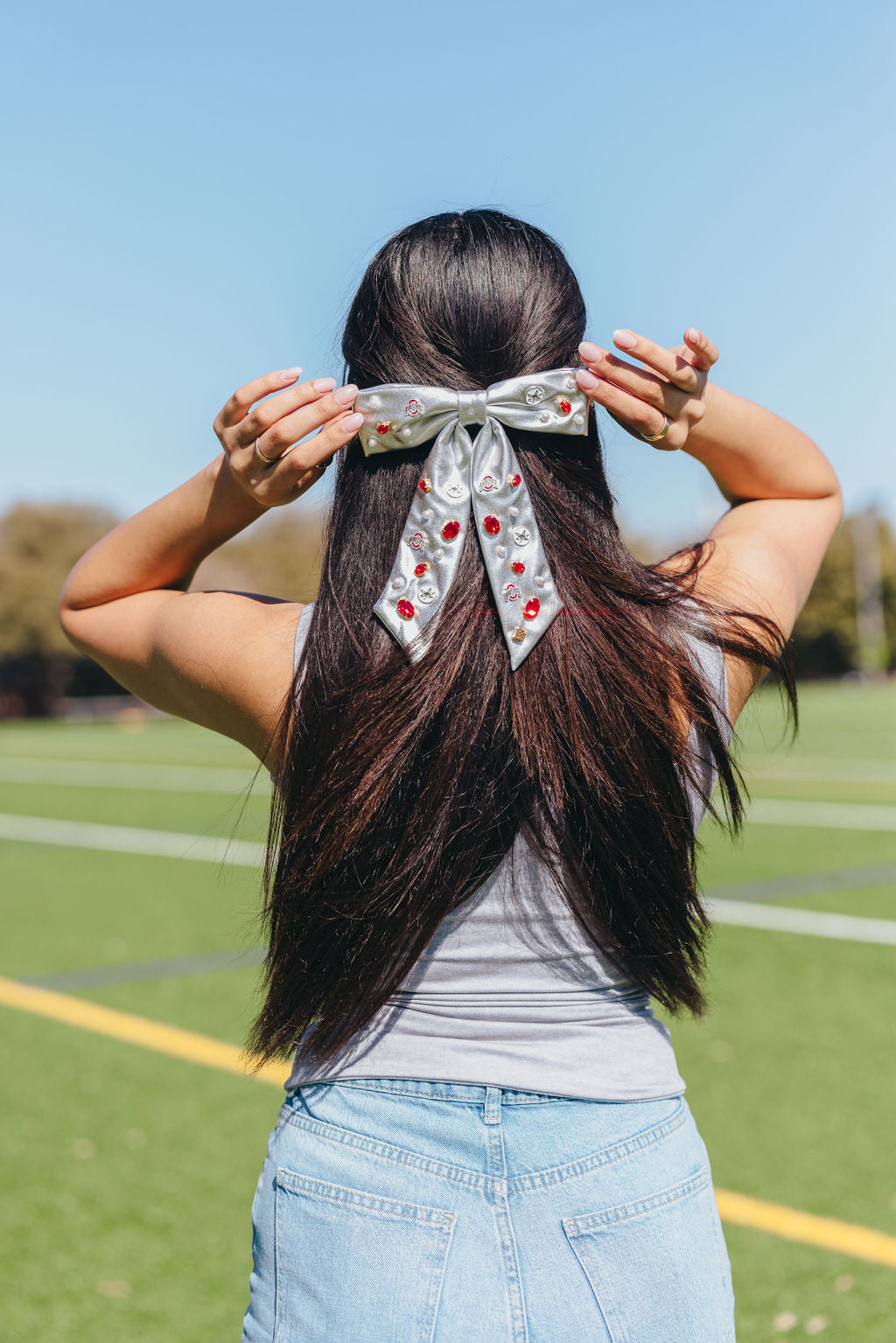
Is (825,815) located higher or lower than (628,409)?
lower

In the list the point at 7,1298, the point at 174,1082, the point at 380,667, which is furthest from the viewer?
the point at 174,1082

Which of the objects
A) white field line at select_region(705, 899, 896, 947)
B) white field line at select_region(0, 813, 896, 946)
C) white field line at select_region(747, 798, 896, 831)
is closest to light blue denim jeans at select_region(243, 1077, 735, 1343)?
white field line at select_region(0, 813, 896, 946)

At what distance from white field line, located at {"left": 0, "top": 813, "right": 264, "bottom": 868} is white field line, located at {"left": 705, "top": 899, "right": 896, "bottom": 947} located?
395cm

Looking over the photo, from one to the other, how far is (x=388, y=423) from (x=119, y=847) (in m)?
11.0

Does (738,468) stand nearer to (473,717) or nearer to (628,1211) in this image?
(473,717)

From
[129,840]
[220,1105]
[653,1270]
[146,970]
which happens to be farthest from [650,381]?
[129,840]

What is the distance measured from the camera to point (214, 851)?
1159 cm

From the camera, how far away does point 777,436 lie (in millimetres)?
1758

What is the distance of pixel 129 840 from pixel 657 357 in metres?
11.5

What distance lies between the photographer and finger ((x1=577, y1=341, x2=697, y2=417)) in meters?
1.46

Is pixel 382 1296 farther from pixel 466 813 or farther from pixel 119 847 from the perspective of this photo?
pixel 119 847

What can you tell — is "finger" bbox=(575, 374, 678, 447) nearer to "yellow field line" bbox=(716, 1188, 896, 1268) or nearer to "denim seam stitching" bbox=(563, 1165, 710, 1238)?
"denim seam stitching" bbox=(563, 1165, 710, 1238)

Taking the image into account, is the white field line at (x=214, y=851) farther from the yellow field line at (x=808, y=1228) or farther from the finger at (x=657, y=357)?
the finger at (x=657, y=357)

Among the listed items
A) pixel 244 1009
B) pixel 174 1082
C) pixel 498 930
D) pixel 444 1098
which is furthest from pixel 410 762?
pixel 244 1009
